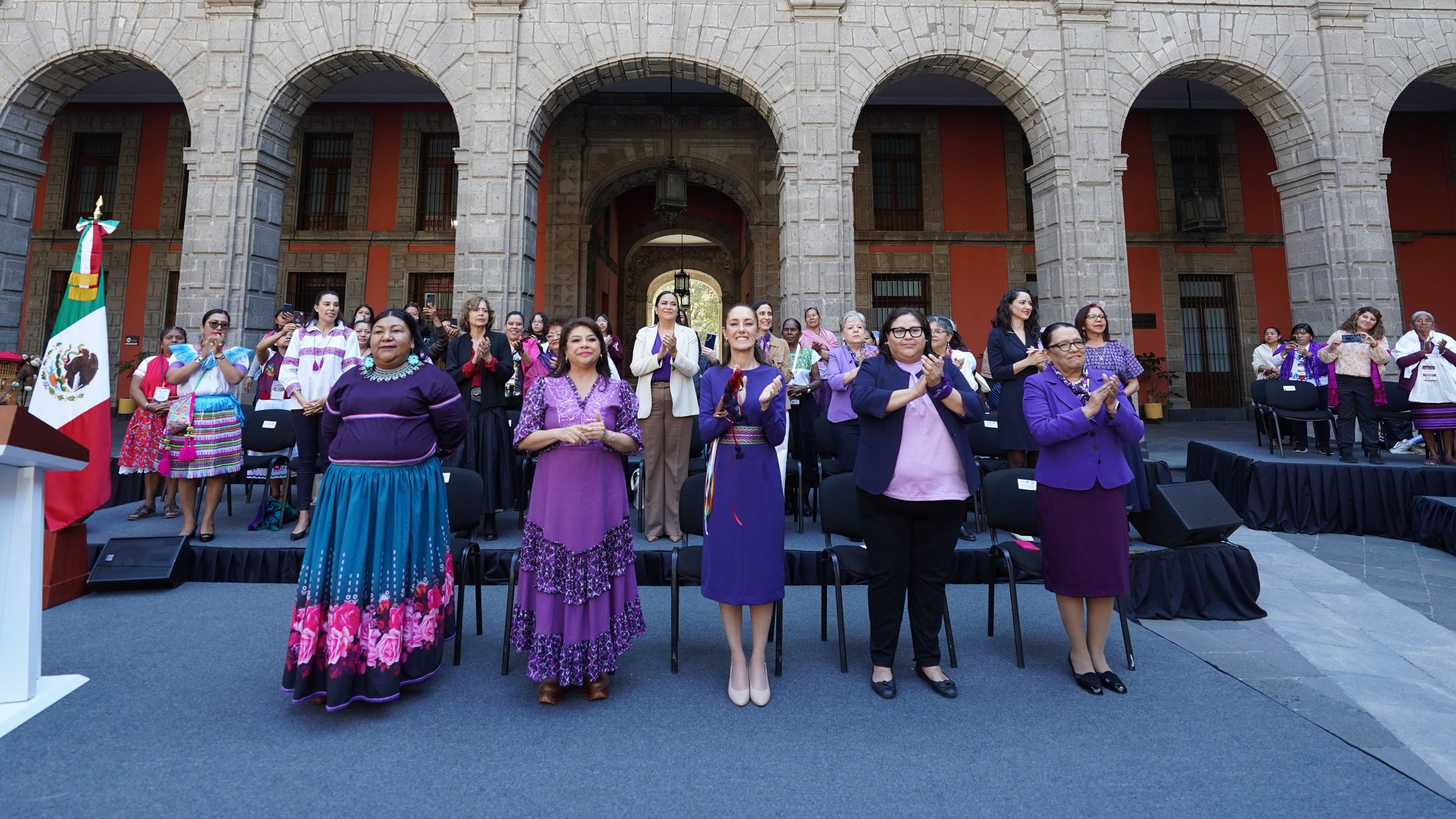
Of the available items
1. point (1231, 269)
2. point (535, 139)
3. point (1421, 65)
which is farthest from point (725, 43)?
point (1231, 269)

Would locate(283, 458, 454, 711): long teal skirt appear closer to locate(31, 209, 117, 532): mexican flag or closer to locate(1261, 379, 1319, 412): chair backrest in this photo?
locate(31, 209, 117, 532): mexican flag

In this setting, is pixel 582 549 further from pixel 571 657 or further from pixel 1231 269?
pixel 1231 269

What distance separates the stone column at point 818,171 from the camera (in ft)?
26.0

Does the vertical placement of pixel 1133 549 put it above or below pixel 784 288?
below

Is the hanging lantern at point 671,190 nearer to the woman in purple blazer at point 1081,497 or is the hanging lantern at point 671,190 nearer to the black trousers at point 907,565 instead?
the woman in purple blazer at point 1081,497

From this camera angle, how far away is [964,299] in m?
12.6

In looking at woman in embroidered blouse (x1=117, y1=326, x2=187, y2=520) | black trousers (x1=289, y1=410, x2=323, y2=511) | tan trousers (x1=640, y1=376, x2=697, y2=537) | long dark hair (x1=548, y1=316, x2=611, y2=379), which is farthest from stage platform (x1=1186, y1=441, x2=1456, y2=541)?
woman in embroidered blouse (x1=117, y1=326, x2=187, y2=520)

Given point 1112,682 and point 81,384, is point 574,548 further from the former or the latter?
point 81,384

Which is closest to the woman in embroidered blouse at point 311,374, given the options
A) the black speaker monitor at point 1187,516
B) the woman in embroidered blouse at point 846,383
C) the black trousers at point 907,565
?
the woman in embroidered blouse at point 846,383

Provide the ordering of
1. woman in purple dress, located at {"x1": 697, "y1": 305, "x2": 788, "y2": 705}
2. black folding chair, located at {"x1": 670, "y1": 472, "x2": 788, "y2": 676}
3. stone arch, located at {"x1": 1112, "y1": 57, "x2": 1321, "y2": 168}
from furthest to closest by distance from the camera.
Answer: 1. stone arch, located at {"x1": 1112, "y1": 57, "x2": 1321, "y2": 168}
2. black folding chair, located at {"x1": 670, "y1": 472, "x2": 788, "y2": 676}
3. woman in purple dress, located at {"x1": 697, "y1": 305, "x2": 788, "y2": 705}

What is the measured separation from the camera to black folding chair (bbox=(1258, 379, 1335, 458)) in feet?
22.4

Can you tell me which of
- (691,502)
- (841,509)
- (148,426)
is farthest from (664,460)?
(148,426)

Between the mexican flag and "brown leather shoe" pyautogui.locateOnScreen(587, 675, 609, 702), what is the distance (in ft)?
10.5

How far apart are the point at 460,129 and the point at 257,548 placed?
5806mm
